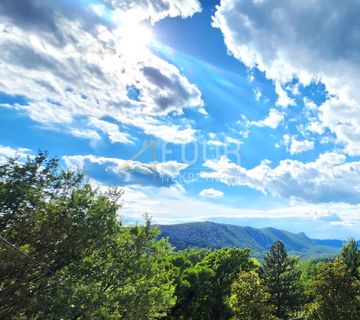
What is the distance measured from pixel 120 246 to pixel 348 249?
5406 cm

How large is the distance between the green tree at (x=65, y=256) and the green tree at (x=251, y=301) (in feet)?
43.3

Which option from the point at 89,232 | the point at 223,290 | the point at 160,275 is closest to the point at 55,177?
the point at 89,232

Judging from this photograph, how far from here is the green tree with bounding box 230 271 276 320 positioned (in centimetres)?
3847

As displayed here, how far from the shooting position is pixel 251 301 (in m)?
38.7

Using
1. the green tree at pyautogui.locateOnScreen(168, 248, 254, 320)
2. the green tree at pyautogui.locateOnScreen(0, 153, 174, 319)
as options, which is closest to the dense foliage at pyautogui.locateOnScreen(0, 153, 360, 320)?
the green tree at pyautogui.locateOnScreen(0, 153, 174, 319)

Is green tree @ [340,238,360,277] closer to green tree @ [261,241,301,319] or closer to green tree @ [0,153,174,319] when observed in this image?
green tree @ [261,241,301,319]

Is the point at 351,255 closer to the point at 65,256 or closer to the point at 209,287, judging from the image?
the point at 209,287

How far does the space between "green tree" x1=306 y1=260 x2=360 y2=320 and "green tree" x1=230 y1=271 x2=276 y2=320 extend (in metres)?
5.36

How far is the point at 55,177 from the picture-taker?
26141 mm

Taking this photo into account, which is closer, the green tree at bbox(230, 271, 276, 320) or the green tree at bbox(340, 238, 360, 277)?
the green tree at bbox(230, 271, 276, 320)

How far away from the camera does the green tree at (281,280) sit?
6412 centimetres

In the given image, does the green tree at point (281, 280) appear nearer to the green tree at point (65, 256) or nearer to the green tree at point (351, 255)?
the green tree at point (351, 255)

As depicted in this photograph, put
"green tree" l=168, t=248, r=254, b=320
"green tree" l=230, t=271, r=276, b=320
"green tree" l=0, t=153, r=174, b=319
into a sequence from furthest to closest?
1. "green tree" l=168, t=248, r=254, b=320
2. "green tree" l=230, t=271, r=276, b=320
3. "green tree" l=0, t=153, r=174, b=319

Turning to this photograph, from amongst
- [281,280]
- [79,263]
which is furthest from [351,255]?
[79,263]
